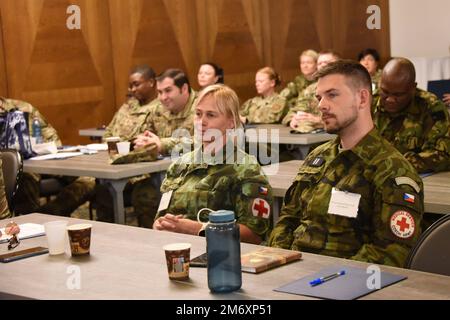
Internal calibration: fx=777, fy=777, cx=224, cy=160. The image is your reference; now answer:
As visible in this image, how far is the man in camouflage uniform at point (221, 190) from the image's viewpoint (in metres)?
3.30

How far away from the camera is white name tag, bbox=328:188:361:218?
2893mm

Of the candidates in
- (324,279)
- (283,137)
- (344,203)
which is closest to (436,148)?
(344,203)

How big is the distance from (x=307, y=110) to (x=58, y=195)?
273 cm

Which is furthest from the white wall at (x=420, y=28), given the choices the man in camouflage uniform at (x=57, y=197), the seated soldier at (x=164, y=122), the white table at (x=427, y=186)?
the white table at (x=427, y=186)

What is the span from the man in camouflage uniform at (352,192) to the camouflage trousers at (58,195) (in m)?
3.25

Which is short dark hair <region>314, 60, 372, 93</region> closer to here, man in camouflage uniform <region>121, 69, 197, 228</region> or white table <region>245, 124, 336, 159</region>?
man in camouflage uniform <region>121, 69, 197, 228</region>

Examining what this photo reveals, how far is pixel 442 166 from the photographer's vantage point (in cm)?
425

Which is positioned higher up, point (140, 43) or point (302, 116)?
point (140, 43)

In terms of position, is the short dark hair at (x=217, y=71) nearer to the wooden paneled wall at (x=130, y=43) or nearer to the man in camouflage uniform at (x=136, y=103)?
the wooden paneled wall at (x=130, y=43)

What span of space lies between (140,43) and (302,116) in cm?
347

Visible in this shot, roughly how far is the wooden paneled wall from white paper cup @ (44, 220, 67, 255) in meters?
5.74

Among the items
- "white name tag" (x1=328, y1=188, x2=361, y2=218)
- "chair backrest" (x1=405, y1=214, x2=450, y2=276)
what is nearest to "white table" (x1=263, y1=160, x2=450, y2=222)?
"white name tag" (x1=328, y1=188, x2=361, y2=218)
